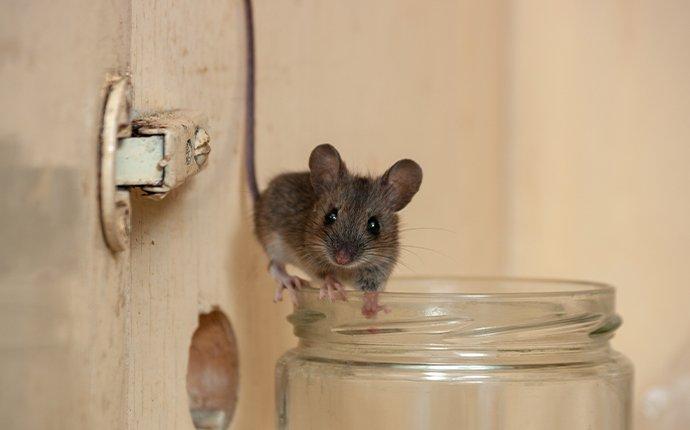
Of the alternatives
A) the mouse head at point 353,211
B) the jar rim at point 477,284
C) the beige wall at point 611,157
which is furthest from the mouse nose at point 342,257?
the beige wall at point 611,157

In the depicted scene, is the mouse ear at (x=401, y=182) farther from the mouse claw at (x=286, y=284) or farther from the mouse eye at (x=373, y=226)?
the mouse claw at (x=286, y=284)

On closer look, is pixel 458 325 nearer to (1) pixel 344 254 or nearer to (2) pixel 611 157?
(1) pixel 344 254

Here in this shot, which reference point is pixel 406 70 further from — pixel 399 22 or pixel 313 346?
pixel 313 346

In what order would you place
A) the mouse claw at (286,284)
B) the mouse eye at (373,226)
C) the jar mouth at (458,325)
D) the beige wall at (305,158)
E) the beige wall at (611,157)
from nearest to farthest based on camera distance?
the beige wall at (305,158) → the jar mouth at (458,325) → the mouse claw at (286,284) → the mouse eye at (373,226) → the beige wall at (611,157)

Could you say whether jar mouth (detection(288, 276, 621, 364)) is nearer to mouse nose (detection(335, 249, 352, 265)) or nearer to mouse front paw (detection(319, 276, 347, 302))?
mouse front paw (detection(319, 276, 347, 302))

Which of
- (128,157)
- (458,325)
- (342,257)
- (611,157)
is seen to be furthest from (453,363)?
(611,157)
